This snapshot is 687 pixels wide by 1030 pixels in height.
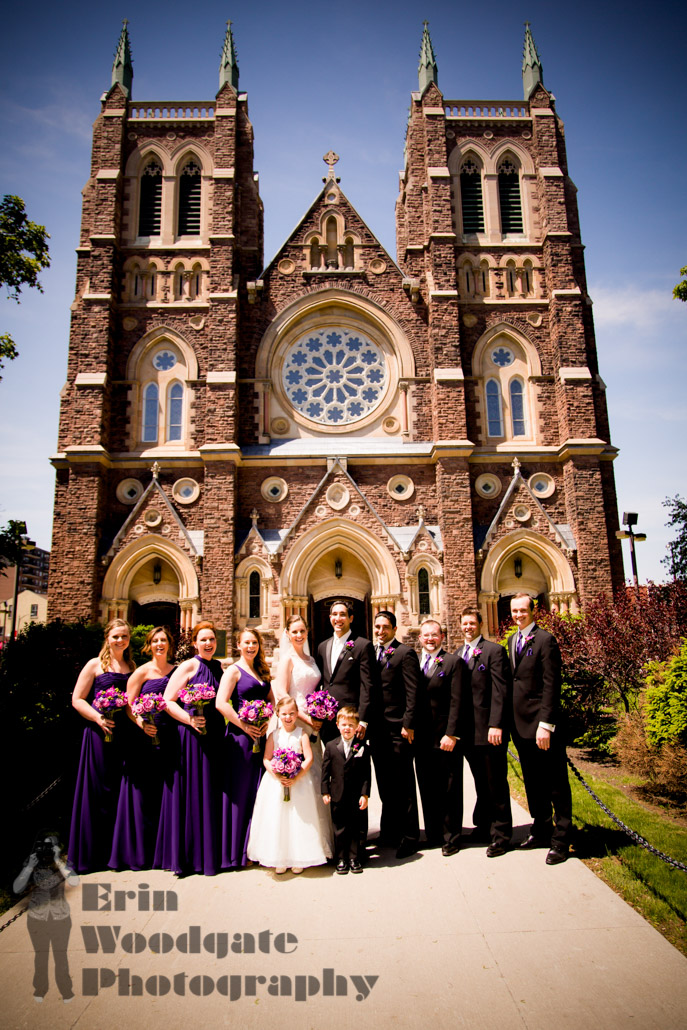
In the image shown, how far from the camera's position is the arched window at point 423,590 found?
18375 millimetres

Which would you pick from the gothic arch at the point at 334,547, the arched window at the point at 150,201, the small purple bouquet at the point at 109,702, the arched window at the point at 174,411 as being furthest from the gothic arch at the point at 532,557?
the arched window at the point at 150,201

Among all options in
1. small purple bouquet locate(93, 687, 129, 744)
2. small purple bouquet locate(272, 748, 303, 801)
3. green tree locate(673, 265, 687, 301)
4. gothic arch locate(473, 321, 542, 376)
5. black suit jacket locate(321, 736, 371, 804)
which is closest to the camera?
small purple bouquet locate(272, 748, 303, 801)

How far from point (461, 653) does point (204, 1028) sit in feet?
12.7

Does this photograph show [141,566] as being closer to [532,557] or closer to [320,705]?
[532,557]

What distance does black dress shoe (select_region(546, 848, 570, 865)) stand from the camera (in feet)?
18.5

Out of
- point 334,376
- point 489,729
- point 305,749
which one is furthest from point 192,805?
point 334,376

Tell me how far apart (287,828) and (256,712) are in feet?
3.39

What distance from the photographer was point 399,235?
2581 cm

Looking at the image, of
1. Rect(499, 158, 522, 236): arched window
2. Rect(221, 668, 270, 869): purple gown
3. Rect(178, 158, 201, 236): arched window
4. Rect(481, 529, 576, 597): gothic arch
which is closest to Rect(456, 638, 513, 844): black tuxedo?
Rect(221, 668, 270, 869): purple gown

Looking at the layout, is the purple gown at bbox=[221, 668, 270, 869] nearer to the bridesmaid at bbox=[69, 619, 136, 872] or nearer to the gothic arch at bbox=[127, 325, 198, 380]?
the bridesmaid at bbox=[69, 619, 136, 872]

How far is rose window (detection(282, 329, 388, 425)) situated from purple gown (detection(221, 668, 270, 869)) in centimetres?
1535

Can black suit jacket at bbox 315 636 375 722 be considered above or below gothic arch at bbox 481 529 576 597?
below

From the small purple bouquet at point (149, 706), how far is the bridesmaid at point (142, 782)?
6cm

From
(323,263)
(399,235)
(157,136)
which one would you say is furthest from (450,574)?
(157,136)
